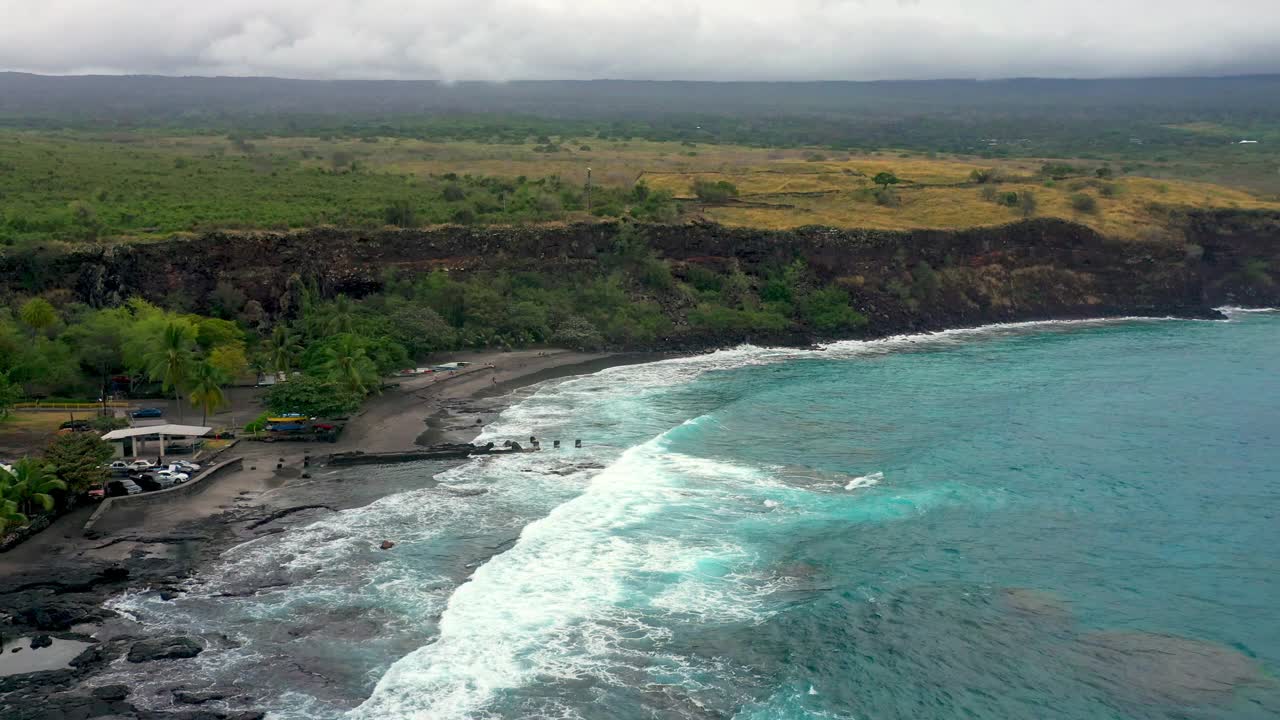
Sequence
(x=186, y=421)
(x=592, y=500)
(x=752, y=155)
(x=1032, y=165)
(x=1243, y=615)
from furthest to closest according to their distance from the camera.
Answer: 1. (x=752, y=155)
2. (x=1032, y=165)
3. (x=186, y=421)
4. (x=592, y=500)
5. (x=1243, y=615)

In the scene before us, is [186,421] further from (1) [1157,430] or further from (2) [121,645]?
(1) [1157,430]

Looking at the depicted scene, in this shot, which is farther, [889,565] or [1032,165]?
[1032,165]

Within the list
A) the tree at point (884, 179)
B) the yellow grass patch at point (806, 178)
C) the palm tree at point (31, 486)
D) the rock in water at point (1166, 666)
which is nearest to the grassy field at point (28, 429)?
the palm tree at point (31, 486)

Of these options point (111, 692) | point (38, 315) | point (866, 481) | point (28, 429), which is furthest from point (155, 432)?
point (866, 481)

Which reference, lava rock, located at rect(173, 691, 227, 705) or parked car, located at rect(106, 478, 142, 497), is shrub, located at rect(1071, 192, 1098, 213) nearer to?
parked car, located at rect(106, 478, 142, 497)

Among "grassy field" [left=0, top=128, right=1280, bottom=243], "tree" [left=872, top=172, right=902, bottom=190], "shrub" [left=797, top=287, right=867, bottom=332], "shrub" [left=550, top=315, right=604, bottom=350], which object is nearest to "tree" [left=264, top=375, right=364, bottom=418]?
"shrub" [left=550, top=315, right=604, bottom=350]

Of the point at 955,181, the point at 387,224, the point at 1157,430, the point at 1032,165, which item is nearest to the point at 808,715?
the point at 1157,430
